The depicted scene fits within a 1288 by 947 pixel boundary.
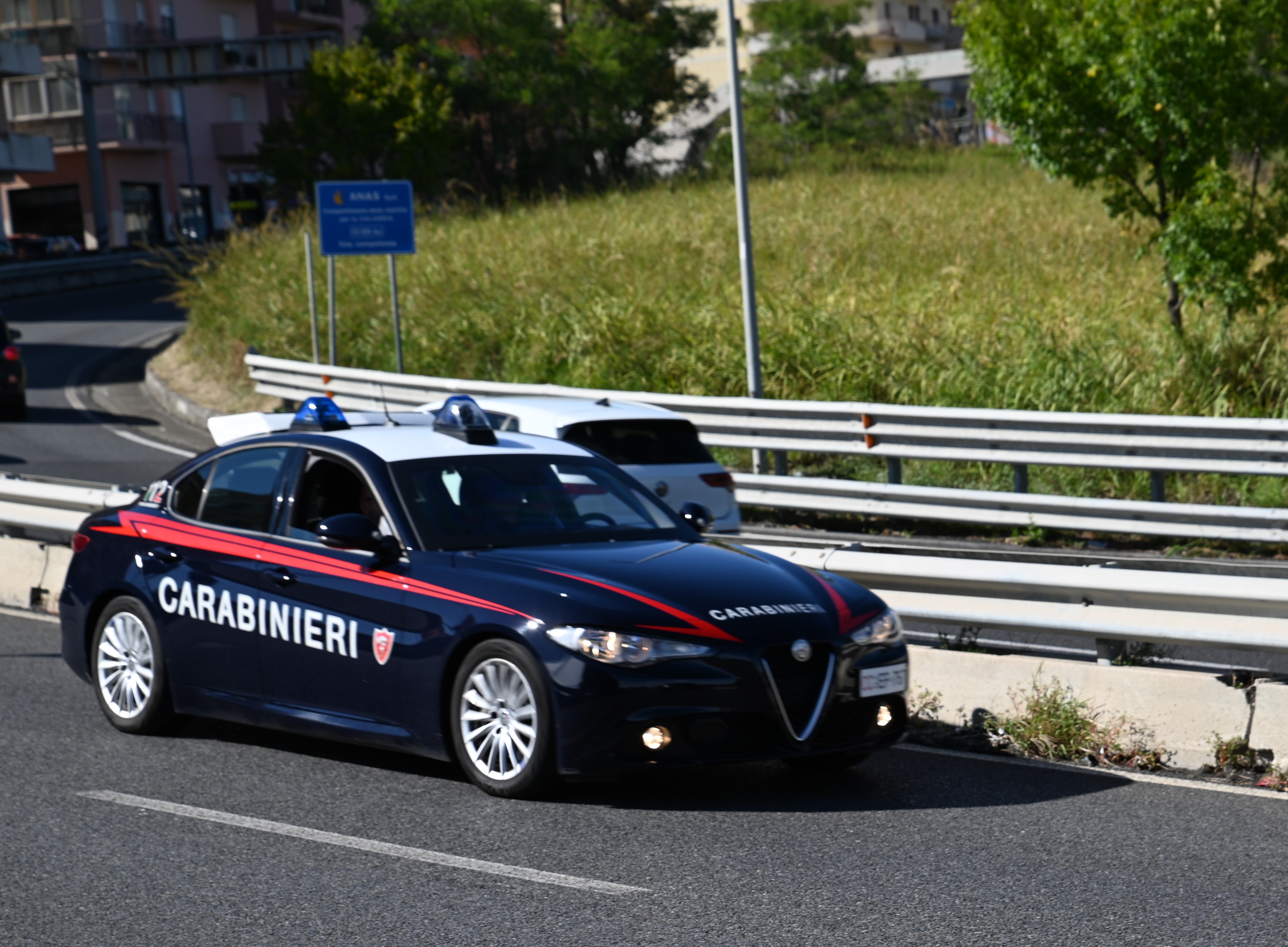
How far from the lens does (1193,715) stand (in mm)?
6684

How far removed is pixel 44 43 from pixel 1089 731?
237 ft

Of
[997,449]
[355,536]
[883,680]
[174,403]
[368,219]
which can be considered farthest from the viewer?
[174,403]

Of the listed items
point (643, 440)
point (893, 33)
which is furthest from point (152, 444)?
point (893, 33)

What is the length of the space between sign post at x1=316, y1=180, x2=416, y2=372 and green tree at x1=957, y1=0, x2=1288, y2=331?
7730 mm

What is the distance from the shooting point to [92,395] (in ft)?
85.7

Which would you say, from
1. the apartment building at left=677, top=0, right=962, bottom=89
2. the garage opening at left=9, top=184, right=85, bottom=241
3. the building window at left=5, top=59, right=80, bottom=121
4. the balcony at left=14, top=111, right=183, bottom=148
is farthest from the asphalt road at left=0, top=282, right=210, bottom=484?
the apartment building at left=677, top=0, right=962, bottom=89

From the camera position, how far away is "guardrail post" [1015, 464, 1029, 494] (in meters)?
14.3

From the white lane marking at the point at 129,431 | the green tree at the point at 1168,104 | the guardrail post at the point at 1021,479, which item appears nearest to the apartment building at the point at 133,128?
the white lane marking at the point at 129,431

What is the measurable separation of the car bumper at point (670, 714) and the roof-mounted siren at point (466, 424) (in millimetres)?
1689

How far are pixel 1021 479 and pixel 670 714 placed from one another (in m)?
8.97

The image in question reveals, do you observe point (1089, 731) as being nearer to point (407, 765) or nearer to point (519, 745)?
point (519, 745)

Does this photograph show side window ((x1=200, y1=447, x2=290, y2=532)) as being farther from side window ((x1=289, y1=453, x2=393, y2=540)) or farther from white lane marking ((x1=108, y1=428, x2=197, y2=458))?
white lane marking ((x1=108, y1=428, x2=197, y2=458))

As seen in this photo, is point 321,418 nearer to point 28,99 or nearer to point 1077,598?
point 1077,598

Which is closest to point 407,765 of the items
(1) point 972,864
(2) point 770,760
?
(2) point 770,760
